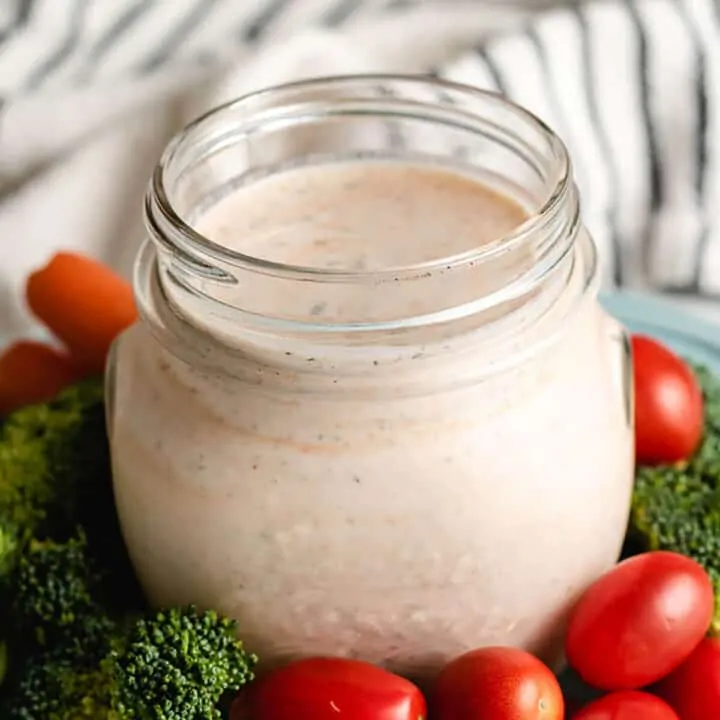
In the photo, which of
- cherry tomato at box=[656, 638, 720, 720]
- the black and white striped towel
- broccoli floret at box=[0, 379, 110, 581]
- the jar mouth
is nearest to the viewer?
the jar mouth

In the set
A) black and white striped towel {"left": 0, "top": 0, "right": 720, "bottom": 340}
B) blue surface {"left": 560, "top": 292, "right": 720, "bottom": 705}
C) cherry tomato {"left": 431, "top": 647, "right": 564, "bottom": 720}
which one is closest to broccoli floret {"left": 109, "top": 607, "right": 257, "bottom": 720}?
cherry tomato {"left": 431, "top": 647, "right": 564, "bottom": 720}

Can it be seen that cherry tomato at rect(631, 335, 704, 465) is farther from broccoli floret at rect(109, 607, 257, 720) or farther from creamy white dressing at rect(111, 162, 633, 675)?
broccoli floret at rect(109, 607, 257, 720)

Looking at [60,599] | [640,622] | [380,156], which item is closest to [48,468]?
[60,599]

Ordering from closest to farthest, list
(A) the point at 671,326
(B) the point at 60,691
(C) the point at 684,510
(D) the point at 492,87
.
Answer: (B) the point at 60,691, (C) the point at 684,510, (A) the point at 671,326, (D) the point at 492,87

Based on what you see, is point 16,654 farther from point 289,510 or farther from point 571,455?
point 571,455

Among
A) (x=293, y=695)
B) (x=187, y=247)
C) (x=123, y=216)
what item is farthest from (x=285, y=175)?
(x=123, y=216)

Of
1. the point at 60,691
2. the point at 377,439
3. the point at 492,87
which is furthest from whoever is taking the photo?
the point at 492,87

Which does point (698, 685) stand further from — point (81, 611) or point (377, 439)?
point (81, 611)
